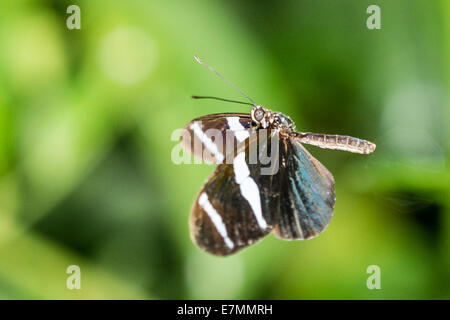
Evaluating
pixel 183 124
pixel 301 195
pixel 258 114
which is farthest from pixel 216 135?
pixel 183 124

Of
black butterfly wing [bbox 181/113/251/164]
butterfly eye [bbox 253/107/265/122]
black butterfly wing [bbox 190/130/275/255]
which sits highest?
butterfly eye [bbox 253/107/265/122]

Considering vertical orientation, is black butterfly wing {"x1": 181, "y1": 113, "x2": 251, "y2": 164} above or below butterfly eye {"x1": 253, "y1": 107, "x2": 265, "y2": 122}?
below

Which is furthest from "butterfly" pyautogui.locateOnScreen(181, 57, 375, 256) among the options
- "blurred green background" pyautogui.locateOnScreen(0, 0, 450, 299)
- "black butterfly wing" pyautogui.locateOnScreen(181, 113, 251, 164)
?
"blurred green background" pyautogui.locateOnScreen(0, 0, 450, 299)

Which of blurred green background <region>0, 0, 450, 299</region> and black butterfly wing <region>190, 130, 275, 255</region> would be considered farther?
blurred green background <region>0, 0, 450, 299</region>

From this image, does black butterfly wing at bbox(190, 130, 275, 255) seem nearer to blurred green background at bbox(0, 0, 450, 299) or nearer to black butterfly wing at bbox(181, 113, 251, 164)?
black butterfly wing at bbox(181, 113, 251, 164)
